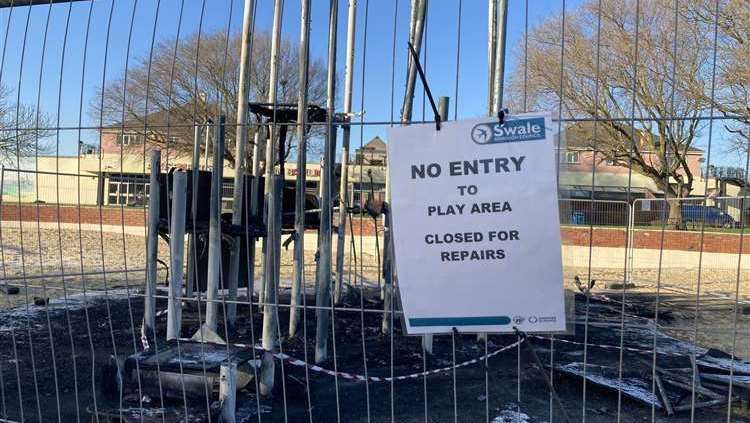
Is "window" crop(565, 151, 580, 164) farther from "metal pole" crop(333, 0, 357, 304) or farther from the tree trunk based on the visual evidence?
the tree trunk

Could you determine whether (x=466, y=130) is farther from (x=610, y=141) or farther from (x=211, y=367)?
(x=610, y=141)

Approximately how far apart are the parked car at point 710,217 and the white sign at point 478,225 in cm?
687

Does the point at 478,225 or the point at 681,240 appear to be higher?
the point at 478,225

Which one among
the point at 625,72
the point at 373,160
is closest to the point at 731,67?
the point at 625,72

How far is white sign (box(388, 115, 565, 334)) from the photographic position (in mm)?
2611

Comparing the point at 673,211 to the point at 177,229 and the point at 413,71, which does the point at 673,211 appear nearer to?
the point at 413,71

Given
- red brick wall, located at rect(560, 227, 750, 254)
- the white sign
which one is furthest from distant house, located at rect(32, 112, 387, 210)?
red brick wall, located at rect(560, 227, 750, 254)

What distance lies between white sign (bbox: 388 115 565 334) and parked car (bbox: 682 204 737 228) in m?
6.87

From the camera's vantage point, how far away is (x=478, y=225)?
267 cm

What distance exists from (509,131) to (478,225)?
1.37ft

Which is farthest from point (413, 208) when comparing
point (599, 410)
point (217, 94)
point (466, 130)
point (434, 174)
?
point (217, 94)

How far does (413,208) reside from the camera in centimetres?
274

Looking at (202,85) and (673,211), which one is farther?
(673,211)

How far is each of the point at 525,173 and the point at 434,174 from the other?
385 millimetres
